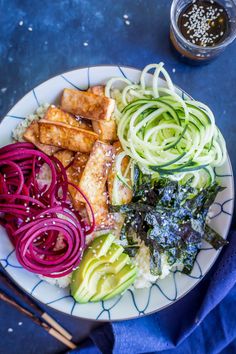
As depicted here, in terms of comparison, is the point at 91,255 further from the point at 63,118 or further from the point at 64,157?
the point at 63,118

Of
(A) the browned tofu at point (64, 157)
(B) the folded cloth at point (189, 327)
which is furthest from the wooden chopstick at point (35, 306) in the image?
(A) the browned tofu at point (64, 157)

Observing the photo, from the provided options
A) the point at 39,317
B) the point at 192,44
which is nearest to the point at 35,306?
the point at 39,317

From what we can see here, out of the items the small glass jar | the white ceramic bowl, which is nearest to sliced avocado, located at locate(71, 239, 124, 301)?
the white ceramic bowl

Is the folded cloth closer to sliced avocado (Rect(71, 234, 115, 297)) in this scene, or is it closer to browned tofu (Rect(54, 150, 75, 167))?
sliced avocado (Rect(71, 234, 115, 297))

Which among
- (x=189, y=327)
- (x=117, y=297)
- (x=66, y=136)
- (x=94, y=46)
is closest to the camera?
(x=66, y=136)

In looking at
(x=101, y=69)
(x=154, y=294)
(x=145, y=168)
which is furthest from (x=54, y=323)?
(x=101, y=69)

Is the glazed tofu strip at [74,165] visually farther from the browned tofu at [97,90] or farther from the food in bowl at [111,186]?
the browned tofu at [97,90]

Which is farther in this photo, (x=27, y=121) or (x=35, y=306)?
(x=35, y=306)
